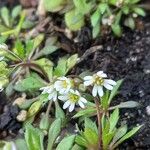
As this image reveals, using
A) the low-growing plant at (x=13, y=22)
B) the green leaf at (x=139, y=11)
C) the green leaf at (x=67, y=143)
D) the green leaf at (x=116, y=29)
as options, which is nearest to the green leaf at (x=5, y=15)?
the low-growing plant at (x=13, y=22)

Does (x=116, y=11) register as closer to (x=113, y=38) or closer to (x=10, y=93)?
(x=113, y=38)

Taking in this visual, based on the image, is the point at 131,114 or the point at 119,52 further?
the point at 119,52

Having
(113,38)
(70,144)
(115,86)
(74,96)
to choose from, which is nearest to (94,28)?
(113,38)

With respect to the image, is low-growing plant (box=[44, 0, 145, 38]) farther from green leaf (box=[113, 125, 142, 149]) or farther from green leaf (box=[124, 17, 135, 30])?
green leaf (box=[113, 125, 142, 149])

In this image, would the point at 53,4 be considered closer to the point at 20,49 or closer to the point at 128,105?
the point at 20,49

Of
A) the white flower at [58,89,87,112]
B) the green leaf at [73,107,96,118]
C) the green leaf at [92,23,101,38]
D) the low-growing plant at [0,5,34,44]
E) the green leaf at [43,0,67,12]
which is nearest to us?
the white flower at [58,89,87,112]

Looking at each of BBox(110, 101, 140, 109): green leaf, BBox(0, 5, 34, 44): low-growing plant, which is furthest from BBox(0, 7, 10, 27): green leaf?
BBox(110, 101, 140, 109): green leaf

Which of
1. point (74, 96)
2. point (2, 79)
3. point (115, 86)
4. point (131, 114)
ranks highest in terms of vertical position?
point (2, 79)
